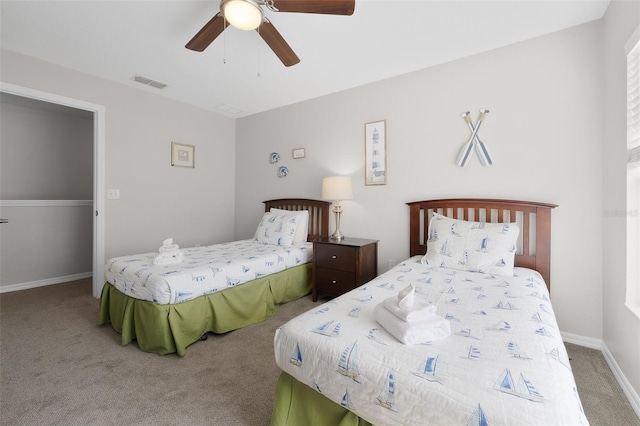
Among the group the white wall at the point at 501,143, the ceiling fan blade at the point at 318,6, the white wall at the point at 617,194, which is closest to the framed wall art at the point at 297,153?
the white wall at the point at 501,143

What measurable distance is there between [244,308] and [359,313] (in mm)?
1501

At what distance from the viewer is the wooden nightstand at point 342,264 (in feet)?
9.55

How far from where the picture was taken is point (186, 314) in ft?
7.12

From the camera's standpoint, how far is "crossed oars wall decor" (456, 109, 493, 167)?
2633 mm

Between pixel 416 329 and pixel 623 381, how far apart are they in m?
1.67

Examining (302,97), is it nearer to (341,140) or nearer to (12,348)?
(341,140)

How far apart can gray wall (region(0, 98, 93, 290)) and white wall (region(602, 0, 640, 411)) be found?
5778 mm

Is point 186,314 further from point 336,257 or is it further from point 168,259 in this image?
point 336,257

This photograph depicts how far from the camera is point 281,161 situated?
4.18 meters

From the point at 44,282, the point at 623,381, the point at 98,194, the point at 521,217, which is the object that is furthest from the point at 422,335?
the point at 44,282

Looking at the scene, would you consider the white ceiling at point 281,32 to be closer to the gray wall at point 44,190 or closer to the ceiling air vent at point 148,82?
the ceiling air vent at point 148,82

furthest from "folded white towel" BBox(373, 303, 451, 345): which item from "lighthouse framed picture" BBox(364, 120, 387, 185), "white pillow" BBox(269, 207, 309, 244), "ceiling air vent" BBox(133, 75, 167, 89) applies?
"ceiling air vent" BBox(133, 75, 167, 89)

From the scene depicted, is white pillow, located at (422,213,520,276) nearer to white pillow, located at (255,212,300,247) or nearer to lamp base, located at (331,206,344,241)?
lamp base, located at (331,206,344,241)

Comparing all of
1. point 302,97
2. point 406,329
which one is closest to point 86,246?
point 302,97
